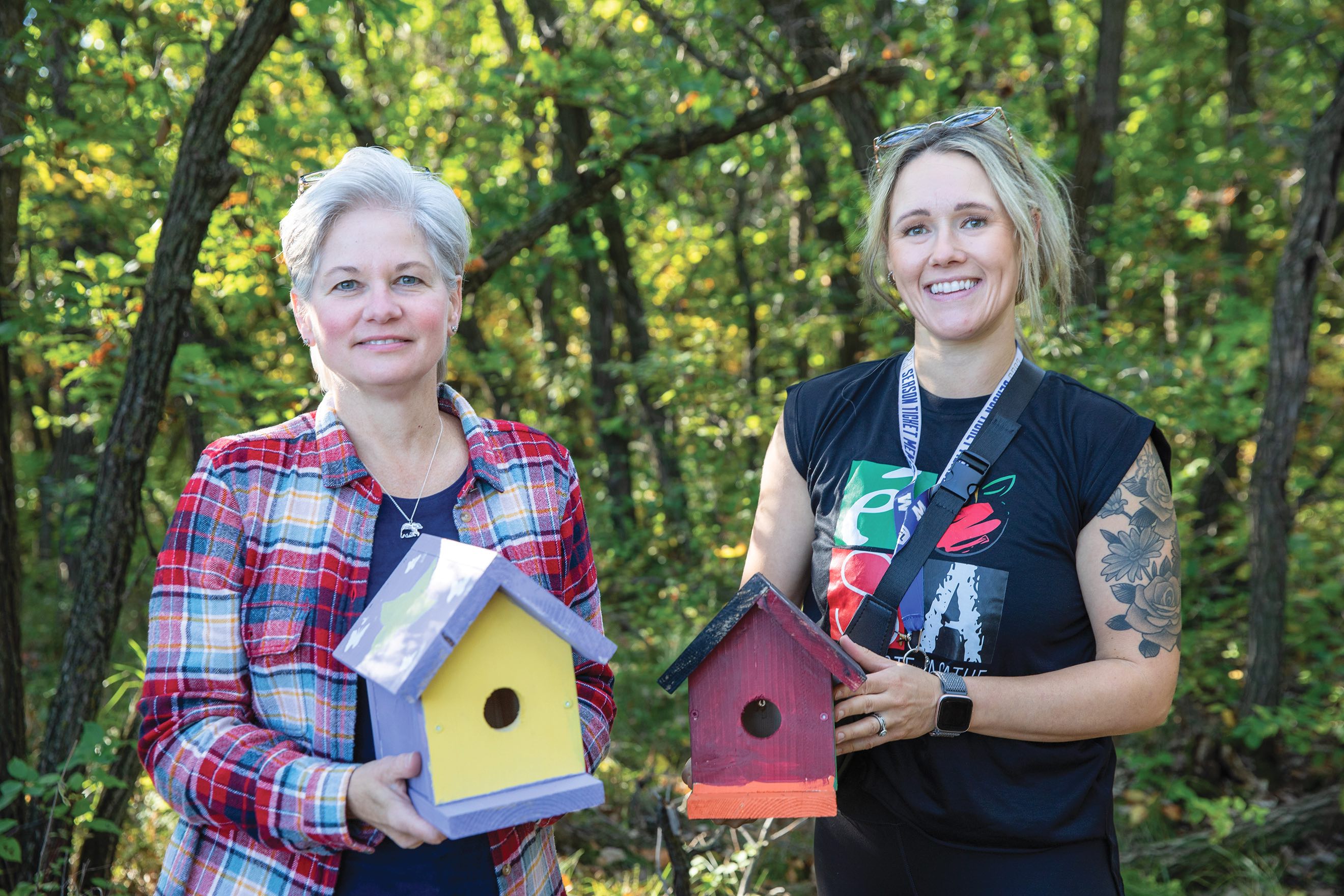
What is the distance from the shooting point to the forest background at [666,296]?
3.53m

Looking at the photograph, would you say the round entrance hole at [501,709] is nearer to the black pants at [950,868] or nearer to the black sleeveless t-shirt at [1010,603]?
the black sleeveless t-shirt at [1010,603]

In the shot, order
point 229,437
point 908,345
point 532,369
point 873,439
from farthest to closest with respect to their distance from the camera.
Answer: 1. point 532,369
2. point 908,345
3. point 873,439
4. point 229,437

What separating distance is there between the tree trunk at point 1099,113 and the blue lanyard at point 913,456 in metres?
4.72

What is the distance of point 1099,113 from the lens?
21.6 ft

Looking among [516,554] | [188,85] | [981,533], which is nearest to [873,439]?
[981,533]

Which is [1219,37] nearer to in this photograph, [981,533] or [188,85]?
[188,85]

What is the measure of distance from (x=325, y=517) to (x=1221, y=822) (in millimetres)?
4041

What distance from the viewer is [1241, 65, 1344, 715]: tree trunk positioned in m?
4.69

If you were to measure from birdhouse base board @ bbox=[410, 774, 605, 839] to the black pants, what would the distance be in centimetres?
65

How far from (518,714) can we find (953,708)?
0.77 meters

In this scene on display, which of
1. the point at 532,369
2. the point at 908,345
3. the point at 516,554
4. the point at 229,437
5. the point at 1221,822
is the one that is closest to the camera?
the point at 229,437

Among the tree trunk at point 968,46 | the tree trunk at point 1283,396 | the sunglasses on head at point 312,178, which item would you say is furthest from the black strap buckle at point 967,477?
the tree trunk at point 968,46

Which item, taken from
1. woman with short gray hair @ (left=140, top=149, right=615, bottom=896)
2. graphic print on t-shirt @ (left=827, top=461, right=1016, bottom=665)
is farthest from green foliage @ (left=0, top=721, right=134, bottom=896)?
graphic print on t-shirt @ (left=827, top=461, right=1016, bottom=665)

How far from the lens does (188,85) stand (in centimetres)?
570
